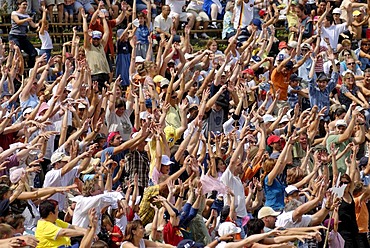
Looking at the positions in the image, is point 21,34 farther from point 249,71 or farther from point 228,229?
point 228,229

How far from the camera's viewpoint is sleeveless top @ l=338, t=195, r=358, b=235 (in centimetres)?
1988

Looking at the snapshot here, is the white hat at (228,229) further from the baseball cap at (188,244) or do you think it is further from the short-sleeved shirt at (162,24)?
the short-sleeved shirt at (162,24)

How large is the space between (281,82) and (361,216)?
17.8 ft

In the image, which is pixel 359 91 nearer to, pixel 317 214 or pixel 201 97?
pixel 201 97

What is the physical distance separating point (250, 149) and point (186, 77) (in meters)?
4.06

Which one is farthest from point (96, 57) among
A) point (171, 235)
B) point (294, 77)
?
point (171, 235)

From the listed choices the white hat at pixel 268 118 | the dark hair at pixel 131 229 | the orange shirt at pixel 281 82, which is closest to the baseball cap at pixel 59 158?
the dark hair at pixel 131 229

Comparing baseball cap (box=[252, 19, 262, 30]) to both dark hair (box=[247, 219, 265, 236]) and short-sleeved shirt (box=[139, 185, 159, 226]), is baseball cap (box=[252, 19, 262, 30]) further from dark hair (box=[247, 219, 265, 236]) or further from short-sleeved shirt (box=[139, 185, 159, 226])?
dark hair (box=[247, 219, 265, 236])

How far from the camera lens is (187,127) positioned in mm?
21594

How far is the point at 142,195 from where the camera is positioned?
19516 mm

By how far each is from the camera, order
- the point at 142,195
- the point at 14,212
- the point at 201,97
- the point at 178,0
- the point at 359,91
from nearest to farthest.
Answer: the point at 14,212 → the point at 142,195 → the point at 201,97 → the point at 359,91 → the point at 178,0

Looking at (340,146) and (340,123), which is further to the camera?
(340,123)


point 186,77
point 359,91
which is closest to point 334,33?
point 359,91

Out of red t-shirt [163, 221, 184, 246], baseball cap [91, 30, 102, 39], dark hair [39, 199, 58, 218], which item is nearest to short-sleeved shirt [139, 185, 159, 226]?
red t-shirt [163, 221, 184, 246]
